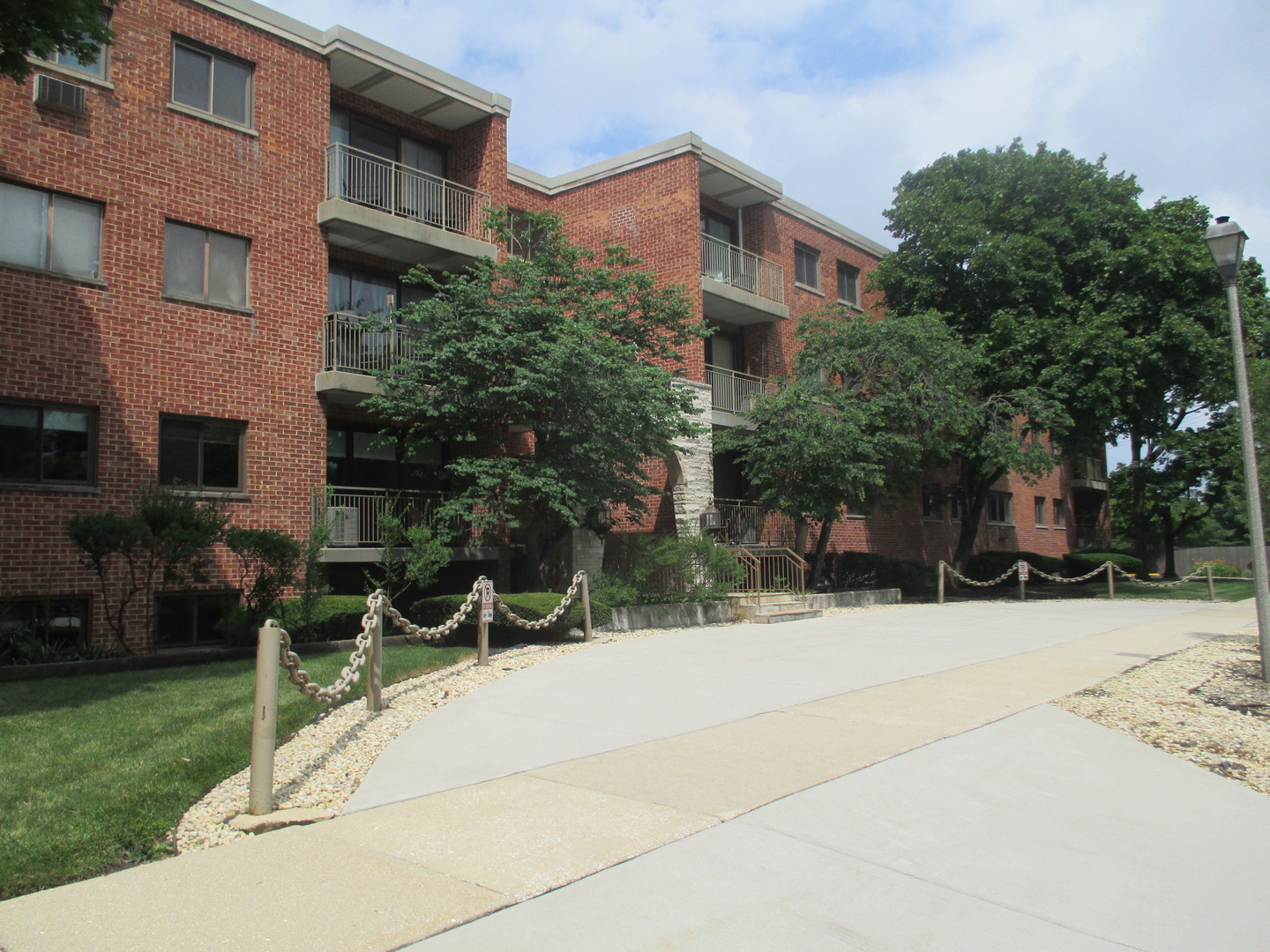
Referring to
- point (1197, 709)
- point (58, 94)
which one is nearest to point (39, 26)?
point (58, 94)

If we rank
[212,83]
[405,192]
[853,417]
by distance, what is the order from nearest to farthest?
[212,83], [405,192], [853,417]

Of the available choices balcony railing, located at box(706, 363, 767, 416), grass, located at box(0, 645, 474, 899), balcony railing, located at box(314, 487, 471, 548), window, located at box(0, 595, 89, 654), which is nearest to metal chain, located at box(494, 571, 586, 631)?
grass, located at box(0, 645, 474, 899)

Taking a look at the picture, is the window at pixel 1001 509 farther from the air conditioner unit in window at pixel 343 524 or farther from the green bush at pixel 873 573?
the air conditioner unit in window at pixel 343 524

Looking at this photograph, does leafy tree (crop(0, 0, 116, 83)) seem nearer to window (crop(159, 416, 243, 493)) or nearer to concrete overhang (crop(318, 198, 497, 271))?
window (crop(159, 416, 243, 493))

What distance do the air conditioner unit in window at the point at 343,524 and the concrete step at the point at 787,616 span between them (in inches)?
290

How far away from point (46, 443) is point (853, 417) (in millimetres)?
15283

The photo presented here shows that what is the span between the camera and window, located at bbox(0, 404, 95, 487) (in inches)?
523

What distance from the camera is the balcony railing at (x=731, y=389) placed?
2366cm

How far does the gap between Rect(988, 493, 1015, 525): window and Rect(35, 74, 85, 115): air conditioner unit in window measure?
30928 mm

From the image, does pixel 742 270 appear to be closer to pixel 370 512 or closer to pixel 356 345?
pixel 356 345

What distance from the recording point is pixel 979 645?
13.6m

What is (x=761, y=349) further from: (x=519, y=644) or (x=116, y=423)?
(x=116, y=423)

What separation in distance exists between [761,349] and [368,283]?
11023 millimetres

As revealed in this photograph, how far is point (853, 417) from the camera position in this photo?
2153 cm
